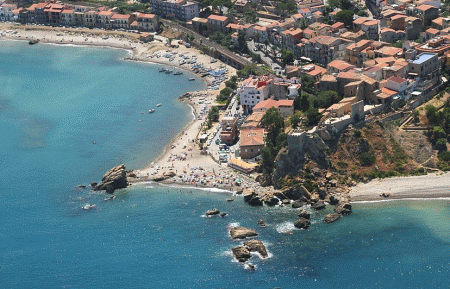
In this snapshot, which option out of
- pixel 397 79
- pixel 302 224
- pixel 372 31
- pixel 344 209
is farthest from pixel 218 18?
pixel 302 224

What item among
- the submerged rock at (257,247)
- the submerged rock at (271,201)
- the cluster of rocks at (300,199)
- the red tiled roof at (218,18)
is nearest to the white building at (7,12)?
the red tiled roof at (218,18)

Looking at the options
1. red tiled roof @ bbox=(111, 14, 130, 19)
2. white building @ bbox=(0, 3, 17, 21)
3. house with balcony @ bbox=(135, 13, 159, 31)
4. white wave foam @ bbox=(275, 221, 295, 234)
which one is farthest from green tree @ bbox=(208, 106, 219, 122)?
white building @ bbox=(0, 3, 17, 21)

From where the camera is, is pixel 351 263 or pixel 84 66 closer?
pixel 351 263

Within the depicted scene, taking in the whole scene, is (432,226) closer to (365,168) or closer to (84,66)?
(365,168)

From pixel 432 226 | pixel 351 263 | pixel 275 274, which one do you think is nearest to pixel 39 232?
pixel 275 274

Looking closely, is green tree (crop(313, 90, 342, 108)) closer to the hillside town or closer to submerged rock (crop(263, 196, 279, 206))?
the hillside town
